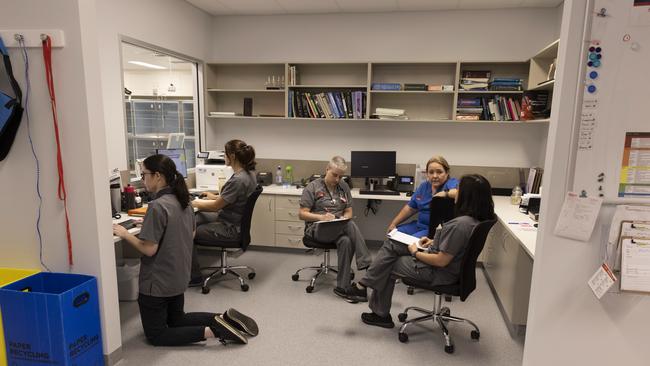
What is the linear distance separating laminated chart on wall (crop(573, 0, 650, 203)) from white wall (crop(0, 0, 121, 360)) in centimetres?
225

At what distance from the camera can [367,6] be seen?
423cm

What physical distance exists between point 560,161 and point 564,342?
2.53 ft

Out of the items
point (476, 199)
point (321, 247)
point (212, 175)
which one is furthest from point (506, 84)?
point (212, 175)

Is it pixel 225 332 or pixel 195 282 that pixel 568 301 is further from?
pixel 195 282

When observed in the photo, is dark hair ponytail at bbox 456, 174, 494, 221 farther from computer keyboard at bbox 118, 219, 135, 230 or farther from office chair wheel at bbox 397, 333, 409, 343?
computer keyboard at bbox 118, 219, 135, 230

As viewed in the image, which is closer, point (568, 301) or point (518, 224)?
point (568, 301)

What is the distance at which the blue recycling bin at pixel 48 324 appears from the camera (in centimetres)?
187

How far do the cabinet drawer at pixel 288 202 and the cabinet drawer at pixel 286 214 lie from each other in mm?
34

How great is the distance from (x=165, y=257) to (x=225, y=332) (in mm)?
622

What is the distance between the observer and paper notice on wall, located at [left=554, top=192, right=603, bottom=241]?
149 centimetres

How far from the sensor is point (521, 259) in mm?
2623

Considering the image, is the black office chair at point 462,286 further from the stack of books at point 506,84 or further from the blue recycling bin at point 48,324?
the stack of books at point 506,84

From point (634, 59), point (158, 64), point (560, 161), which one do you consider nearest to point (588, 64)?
point (634, 59)

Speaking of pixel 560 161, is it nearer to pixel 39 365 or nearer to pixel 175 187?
pixel 175 187
